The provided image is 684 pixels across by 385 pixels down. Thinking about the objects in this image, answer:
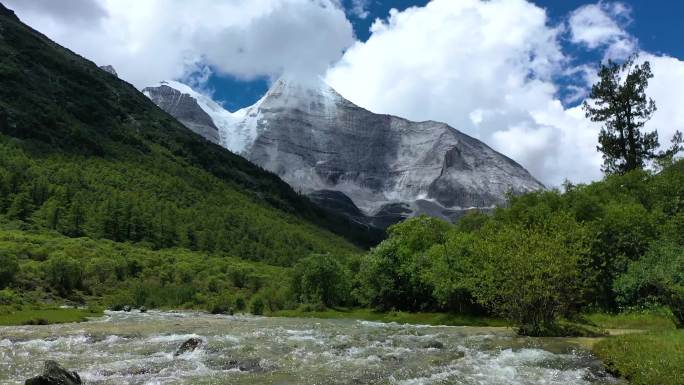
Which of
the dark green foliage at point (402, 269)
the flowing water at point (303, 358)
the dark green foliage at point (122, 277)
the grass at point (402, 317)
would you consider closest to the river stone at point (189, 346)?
the flowing water at point (303, 358)

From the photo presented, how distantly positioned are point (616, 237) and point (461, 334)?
27.7 meters

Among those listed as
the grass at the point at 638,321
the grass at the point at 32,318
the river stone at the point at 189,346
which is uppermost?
the grass at the point at 638,321

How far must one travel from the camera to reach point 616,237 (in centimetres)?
5994

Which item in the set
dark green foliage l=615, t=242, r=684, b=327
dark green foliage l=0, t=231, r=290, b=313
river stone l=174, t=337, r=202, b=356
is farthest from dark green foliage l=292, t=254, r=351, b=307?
river stone l=174, t=337, r=202, b=356

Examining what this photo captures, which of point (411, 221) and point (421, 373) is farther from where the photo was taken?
point (411, 221)

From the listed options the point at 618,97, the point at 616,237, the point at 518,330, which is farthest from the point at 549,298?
the point at 618,97

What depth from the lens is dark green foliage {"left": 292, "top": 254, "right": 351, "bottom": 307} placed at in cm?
9950

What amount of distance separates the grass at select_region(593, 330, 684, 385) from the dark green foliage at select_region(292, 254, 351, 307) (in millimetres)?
71126

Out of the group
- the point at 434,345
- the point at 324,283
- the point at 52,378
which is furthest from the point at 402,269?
the point at 52,378

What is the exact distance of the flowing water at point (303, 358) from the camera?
25.6 m

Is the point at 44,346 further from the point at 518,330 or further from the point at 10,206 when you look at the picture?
the point at 10,206

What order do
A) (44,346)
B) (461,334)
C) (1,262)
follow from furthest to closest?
1. (1,262)
2. (461,334)
3. (44,346)

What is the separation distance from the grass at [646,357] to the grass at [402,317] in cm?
2771

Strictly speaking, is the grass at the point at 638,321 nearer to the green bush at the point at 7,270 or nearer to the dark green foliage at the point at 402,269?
the dark green foliage at the point at 402,269
